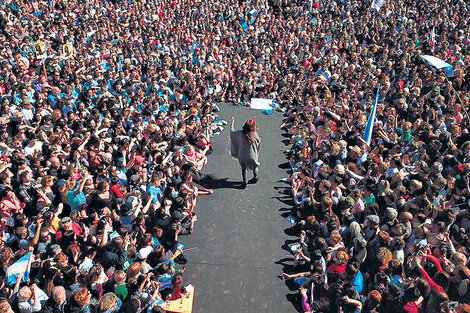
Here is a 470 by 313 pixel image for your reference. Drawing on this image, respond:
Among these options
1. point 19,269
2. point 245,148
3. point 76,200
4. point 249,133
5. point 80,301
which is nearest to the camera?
point 80,301

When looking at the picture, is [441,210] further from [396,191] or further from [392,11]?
[392,11]

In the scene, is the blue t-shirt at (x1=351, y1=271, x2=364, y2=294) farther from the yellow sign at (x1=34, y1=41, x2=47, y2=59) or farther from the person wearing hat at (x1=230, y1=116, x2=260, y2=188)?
the yellow sign at (x1=34, y1=41, x2=47, y2=59)

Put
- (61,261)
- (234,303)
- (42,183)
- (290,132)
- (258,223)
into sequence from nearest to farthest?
1. (61,261)
2. (234,303)
3. (42,183)
4. (258,223)
5. (290,132)

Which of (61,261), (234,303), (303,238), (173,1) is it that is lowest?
(234,303)

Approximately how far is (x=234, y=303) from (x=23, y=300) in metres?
3.33

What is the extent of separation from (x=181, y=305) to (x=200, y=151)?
4.77 meters

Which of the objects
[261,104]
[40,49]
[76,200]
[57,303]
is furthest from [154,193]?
[40,49]

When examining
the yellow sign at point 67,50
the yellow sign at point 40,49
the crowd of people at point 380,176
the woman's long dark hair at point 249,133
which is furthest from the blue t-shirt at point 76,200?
the yellow sign at point 40,49

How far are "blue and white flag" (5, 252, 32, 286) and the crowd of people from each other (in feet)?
14.3

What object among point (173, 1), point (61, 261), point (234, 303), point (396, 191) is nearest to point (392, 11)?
point (173, 1)

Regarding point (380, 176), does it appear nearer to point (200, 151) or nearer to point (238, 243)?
point (238, 243)

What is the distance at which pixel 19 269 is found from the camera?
5.89m

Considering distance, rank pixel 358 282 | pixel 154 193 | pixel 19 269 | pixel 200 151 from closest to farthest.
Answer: pixel 19 269 < pixel 358 282 < pixel 154 193 < pixel 200 151

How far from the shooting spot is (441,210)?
24.8 ft
